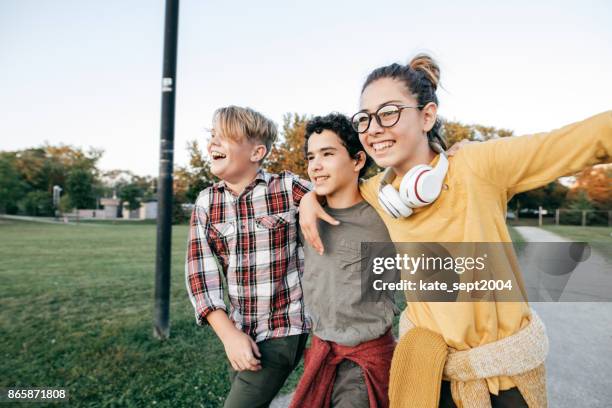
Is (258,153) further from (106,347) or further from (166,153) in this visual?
(106,347)

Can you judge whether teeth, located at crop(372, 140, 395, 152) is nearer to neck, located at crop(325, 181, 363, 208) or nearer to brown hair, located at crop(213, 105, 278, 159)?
neck, located at crop(325, 181, 363, 208)

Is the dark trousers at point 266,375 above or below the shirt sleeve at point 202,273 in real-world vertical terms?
below

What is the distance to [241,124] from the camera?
2055 mm

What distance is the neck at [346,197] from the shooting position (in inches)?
78.2

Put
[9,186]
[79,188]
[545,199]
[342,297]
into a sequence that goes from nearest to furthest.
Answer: [342,297], [545,199], [9,186], [79,188]

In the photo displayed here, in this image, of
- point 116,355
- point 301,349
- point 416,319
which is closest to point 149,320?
point 116,355

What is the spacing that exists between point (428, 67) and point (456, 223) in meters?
0.66

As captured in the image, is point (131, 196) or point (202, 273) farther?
point (131, 196)

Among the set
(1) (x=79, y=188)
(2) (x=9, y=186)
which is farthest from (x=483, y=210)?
(1) (x=79, y=188)

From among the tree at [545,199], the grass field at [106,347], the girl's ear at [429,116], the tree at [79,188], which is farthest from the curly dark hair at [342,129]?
the tree at [79,188]

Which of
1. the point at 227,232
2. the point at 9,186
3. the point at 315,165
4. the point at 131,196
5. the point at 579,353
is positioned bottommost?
the point at 579,353

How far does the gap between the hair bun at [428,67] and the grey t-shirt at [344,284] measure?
612 millimetres

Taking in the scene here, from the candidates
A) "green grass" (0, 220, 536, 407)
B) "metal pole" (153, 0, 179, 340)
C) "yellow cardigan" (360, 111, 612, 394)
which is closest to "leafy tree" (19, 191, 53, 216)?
"green grass" (0, 220, 536, 407)

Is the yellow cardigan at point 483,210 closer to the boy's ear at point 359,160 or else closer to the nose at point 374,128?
the nose at point 374,128
